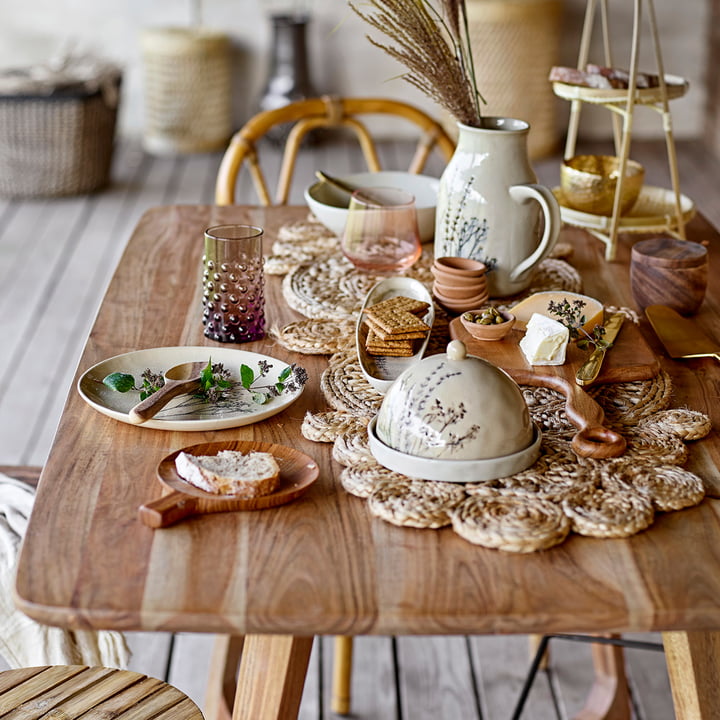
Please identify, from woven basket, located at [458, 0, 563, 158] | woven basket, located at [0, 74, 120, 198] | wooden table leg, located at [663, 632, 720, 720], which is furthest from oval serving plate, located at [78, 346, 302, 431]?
woven basket, located at [458, 0, 563, 158]

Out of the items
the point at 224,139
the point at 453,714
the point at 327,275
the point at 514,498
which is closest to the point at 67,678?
the point at 514,498

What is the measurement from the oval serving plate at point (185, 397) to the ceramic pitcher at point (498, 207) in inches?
14.9

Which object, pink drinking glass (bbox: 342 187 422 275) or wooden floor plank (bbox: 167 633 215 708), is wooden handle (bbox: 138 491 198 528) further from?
wooden floor plank (bbox: 167 633 215 708)

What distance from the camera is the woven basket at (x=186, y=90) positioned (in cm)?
509

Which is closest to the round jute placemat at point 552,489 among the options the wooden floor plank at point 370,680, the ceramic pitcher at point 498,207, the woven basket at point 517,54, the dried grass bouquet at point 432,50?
the ceramic pitcher at point 498,207

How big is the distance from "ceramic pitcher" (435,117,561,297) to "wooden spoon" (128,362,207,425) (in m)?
0.44

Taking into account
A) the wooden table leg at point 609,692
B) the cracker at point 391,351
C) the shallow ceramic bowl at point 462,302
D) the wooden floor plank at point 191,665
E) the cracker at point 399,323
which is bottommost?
the wooden floor plank at point 191,665

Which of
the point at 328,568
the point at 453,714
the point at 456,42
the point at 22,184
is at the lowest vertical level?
the point at 453,714

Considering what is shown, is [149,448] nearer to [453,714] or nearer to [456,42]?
[456,42]

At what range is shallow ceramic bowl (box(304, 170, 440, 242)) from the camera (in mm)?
1643

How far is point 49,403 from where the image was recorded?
2863 millimetres

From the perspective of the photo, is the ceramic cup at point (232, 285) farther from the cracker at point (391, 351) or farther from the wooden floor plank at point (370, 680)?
the wooden floor plank at point (370, 680)

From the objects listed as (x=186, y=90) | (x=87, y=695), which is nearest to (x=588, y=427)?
(x=87, y=695)

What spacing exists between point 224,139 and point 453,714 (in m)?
4.12
